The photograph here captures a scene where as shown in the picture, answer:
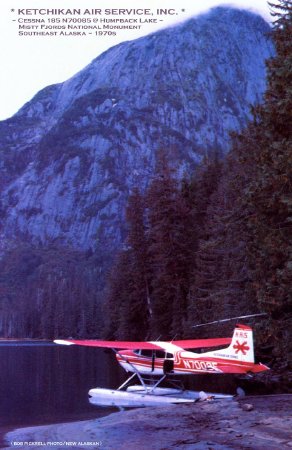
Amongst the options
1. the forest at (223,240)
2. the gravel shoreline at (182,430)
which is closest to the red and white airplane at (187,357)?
the forest at (223,240)

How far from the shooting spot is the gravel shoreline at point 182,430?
34.4 feet

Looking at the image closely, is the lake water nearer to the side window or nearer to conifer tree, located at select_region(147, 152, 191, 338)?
the side window

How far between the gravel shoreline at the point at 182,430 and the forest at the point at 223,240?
13.8 feet

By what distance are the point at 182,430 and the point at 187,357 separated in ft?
25.4

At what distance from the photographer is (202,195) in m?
45.3

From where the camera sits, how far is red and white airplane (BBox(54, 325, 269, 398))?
62.1ft

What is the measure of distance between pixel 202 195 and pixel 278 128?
26.2 metres

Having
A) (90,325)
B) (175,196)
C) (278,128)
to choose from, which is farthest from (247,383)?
(90,325)

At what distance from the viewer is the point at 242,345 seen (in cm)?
1892

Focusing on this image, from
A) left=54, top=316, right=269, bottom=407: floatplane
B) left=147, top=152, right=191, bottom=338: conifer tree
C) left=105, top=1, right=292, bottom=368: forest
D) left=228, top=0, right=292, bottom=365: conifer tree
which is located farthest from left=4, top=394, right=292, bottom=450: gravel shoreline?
left=147, top=152, right=191, bottom=338: conifer tree

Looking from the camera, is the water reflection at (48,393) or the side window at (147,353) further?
the side window at (147,353)

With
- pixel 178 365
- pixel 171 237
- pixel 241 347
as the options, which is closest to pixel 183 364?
pixel 178 365

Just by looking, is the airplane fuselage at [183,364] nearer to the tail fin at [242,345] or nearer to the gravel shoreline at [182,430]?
the tail fin at [242,345]

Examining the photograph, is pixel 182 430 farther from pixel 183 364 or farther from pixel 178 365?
pixel 178 365
